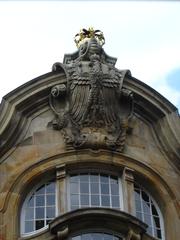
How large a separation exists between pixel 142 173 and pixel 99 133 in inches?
55.9

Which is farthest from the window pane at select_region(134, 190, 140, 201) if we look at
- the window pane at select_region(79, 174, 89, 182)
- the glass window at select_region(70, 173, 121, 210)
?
the window pane at select_region(79, 174, 89, 182)

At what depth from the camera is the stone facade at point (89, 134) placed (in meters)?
20.1

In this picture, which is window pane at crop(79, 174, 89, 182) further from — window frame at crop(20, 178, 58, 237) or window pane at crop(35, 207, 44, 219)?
window pane at crop(35, 207, 44, 219)

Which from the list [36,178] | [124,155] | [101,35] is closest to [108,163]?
[124,155]

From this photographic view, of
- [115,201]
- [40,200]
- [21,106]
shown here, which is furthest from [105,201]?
[21,106]

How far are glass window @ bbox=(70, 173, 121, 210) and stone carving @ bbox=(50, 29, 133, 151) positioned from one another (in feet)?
2.46

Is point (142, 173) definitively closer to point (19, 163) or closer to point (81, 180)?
point (81, 180)

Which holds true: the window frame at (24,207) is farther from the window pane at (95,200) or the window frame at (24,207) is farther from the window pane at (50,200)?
the window pane at (95,200)

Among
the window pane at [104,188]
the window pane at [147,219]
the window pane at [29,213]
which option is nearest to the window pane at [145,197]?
the window pane at [147,219]

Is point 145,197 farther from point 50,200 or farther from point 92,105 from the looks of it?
point 92,105

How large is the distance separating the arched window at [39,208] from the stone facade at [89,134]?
19 centimetres

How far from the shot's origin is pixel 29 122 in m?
21.0

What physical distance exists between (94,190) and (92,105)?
2095mm

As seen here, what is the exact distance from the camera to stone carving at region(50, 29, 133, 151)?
2062 cm
